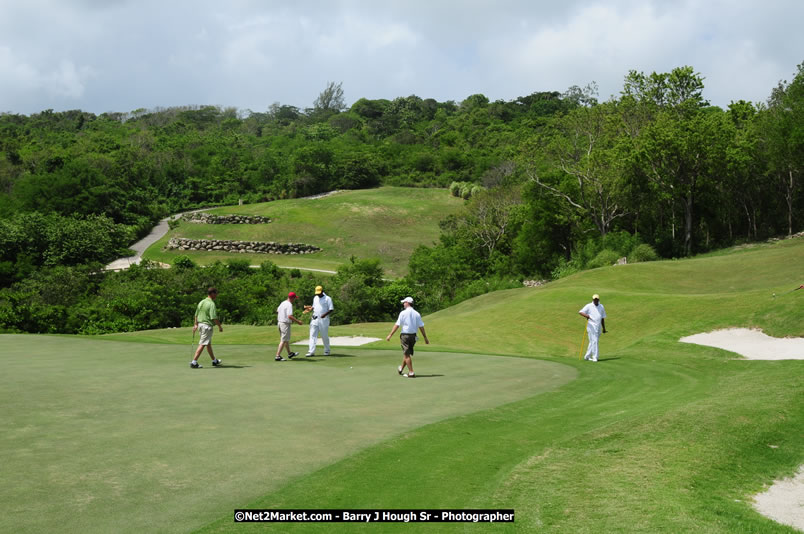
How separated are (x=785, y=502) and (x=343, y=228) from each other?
94.5 meters

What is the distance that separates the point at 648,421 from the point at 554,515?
4836 mm

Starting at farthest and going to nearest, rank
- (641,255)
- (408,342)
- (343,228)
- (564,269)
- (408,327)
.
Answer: (343,228)
(564,269)
(641,255)
(408,327)
(408,342)

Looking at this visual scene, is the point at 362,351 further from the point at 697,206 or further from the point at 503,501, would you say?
the point at 697,206

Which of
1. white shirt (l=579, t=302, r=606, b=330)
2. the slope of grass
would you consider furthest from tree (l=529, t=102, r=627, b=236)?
the slope of grass

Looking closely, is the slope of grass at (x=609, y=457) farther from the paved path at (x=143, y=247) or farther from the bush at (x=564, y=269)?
the paved path at (x=143, y=247)

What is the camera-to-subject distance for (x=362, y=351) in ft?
81.4

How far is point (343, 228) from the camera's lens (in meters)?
101

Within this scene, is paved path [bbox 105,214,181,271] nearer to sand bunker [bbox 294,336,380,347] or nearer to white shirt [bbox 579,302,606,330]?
→ sand bunker [bbox 294,336,380,347]

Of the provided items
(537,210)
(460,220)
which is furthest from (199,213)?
(537,210)

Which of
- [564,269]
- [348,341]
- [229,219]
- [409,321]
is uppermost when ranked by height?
[229,219]

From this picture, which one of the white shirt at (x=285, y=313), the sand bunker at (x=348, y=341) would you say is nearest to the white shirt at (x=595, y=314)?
the sand bunker at (x=348, y=341)

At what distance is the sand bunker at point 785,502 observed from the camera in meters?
7.64

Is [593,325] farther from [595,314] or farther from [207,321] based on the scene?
[207,321]

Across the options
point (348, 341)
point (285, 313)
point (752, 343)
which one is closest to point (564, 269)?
point (752, 343)
